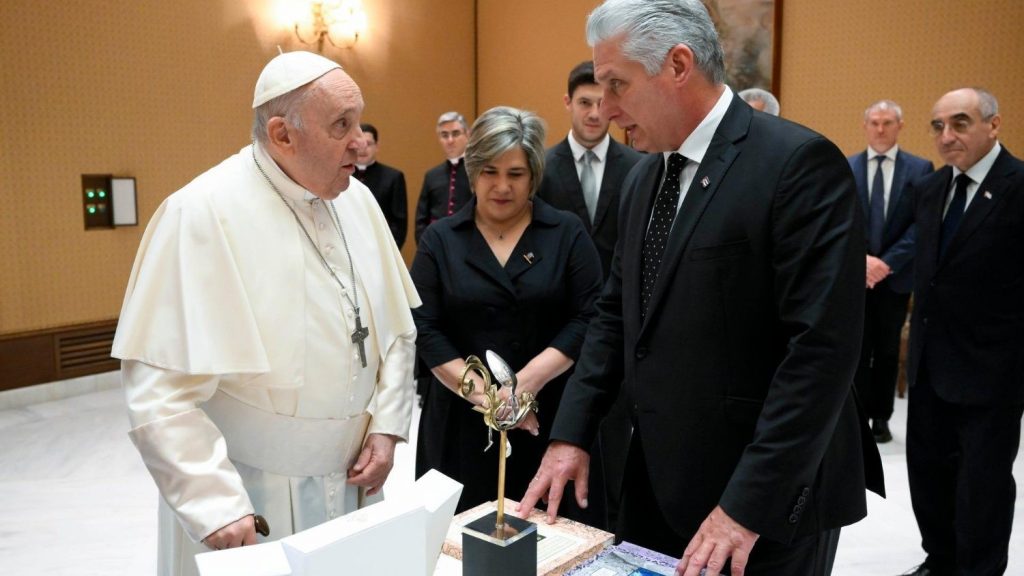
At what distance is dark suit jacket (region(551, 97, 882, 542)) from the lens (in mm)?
1558

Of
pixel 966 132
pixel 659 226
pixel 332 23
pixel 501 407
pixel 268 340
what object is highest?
pixel 332 23

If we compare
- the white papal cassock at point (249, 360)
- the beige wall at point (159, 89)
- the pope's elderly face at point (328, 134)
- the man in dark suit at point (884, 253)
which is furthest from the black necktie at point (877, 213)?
the pope's elderly face at point (328, 134)

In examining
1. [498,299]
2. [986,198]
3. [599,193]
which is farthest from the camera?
[599,193]

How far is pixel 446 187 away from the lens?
6867mm

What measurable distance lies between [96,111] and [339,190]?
198 inches

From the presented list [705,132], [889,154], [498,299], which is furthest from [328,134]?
[889,154]

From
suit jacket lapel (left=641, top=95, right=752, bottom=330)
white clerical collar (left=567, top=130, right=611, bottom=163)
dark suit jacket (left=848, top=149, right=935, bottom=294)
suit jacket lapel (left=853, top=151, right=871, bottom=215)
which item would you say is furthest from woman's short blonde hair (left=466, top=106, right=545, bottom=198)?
suit jacket lapel (left=853, top=151, right=871, bottom=215)

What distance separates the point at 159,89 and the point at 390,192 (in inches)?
76.5

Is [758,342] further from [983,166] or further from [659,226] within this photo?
[983,166]

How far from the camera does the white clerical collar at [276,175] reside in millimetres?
2002

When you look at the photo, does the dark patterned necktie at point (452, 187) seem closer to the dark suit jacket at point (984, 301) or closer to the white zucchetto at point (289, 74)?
the dark suit jacket at point (984, 301)

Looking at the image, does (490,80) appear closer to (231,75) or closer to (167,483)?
(231,75)

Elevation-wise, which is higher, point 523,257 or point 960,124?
point 960,124

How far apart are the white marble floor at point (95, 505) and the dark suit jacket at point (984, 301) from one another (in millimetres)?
930
